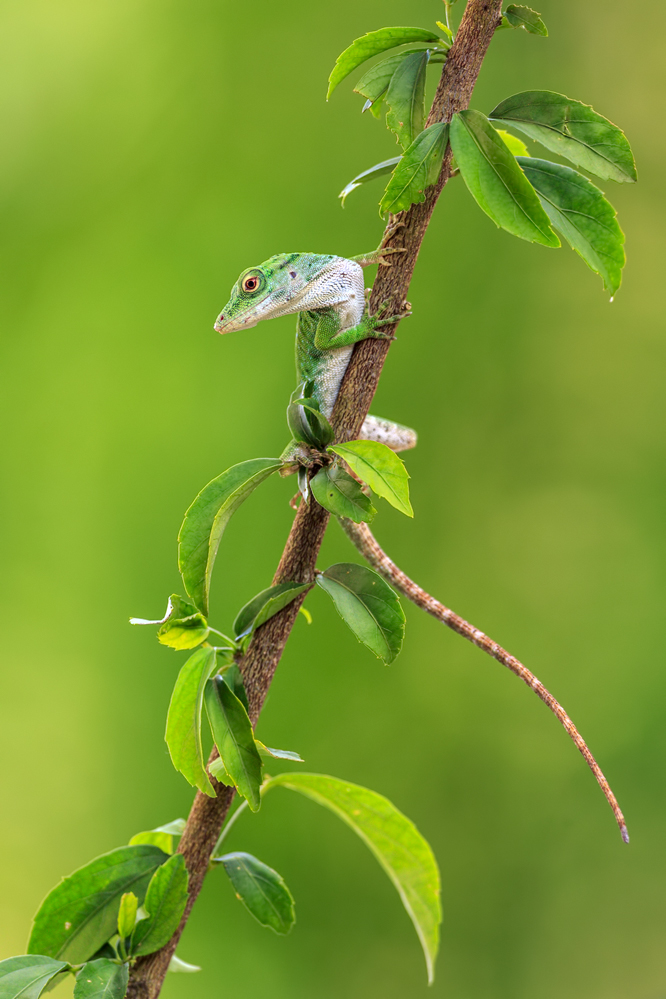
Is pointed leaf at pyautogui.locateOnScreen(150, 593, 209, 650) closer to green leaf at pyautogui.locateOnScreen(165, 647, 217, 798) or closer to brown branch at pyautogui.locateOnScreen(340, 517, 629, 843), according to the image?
green leaf at pyautogui.locateOnScreen(165, 647, 217, 798)

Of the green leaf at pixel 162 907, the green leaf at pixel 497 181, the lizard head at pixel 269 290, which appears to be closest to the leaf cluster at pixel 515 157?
the green leaf at pixel 497 181

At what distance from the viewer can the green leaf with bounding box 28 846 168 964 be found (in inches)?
25.9

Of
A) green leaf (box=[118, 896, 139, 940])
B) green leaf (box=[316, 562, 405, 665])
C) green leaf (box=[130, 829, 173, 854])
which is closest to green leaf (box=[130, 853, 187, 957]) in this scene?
green leaf (box=[118, 896, 139, 940])

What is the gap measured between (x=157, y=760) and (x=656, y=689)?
1.17 meters

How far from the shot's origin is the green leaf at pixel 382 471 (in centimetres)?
56

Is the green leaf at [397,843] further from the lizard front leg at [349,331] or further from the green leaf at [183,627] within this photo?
the lizard front leg at [349,331]

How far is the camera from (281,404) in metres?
2.02

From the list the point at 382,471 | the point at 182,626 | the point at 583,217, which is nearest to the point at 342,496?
the point at 382,471

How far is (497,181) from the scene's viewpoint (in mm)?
581

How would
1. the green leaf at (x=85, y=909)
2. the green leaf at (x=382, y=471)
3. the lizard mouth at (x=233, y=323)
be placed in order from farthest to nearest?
the lizard mouth at (x=233, y=323)
the green leaf at (x=85, y=909)
the green leaf at (x=382, y=471)

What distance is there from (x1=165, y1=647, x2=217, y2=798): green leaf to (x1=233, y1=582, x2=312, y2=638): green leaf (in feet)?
0.18

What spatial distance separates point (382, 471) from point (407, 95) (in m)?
0.31

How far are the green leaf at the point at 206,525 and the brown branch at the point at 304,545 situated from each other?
52mm

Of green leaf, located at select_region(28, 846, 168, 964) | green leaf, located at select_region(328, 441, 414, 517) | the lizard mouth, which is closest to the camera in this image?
green leaf, located at select_region(328, 441, 414, 517)
